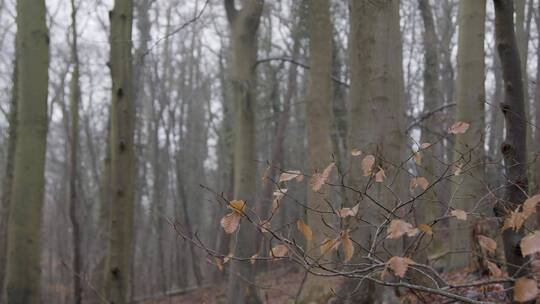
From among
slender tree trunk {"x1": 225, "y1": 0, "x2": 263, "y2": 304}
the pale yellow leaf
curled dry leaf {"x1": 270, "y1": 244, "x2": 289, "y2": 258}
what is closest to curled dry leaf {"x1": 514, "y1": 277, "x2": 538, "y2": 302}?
the pale yellow leaf

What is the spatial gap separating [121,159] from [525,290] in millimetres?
5663

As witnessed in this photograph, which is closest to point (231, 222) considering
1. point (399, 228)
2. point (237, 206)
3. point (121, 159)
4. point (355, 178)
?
point (237, 206)

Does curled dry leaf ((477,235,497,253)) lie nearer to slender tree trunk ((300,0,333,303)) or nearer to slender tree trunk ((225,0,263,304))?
slender tree trunk ((300,0,333,303))

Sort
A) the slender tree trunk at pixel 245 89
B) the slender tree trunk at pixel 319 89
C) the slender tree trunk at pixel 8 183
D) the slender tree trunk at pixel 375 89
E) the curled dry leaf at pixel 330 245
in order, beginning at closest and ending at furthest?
the curled dry leaf at pixel 330 245 < the slender tree trunk at pixel 375 89 < the slender tree trunk at pixel 319 89 < the slender tree trunk at pixel 245 89 < the slender tree trunk at pixel 8 183

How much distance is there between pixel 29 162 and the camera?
579cm

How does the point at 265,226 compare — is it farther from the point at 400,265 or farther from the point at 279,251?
the point at 400,265

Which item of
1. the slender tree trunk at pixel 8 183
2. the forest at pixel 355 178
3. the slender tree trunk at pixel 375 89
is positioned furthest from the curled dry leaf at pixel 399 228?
the slender tree trunk at pixel 8 183

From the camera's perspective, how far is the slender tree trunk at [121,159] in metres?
6.63

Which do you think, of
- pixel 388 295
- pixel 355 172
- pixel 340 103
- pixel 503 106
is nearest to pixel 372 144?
pixel 355 172

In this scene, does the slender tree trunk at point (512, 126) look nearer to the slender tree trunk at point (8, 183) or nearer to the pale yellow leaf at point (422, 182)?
the pale yellow leaf at point (422, 182)

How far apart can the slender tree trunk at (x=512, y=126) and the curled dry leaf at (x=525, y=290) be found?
73cm

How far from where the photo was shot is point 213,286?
16672 mm

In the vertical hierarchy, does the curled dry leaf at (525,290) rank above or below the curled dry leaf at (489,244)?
below

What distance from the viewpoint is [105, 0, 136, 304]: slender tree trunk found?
663cm
